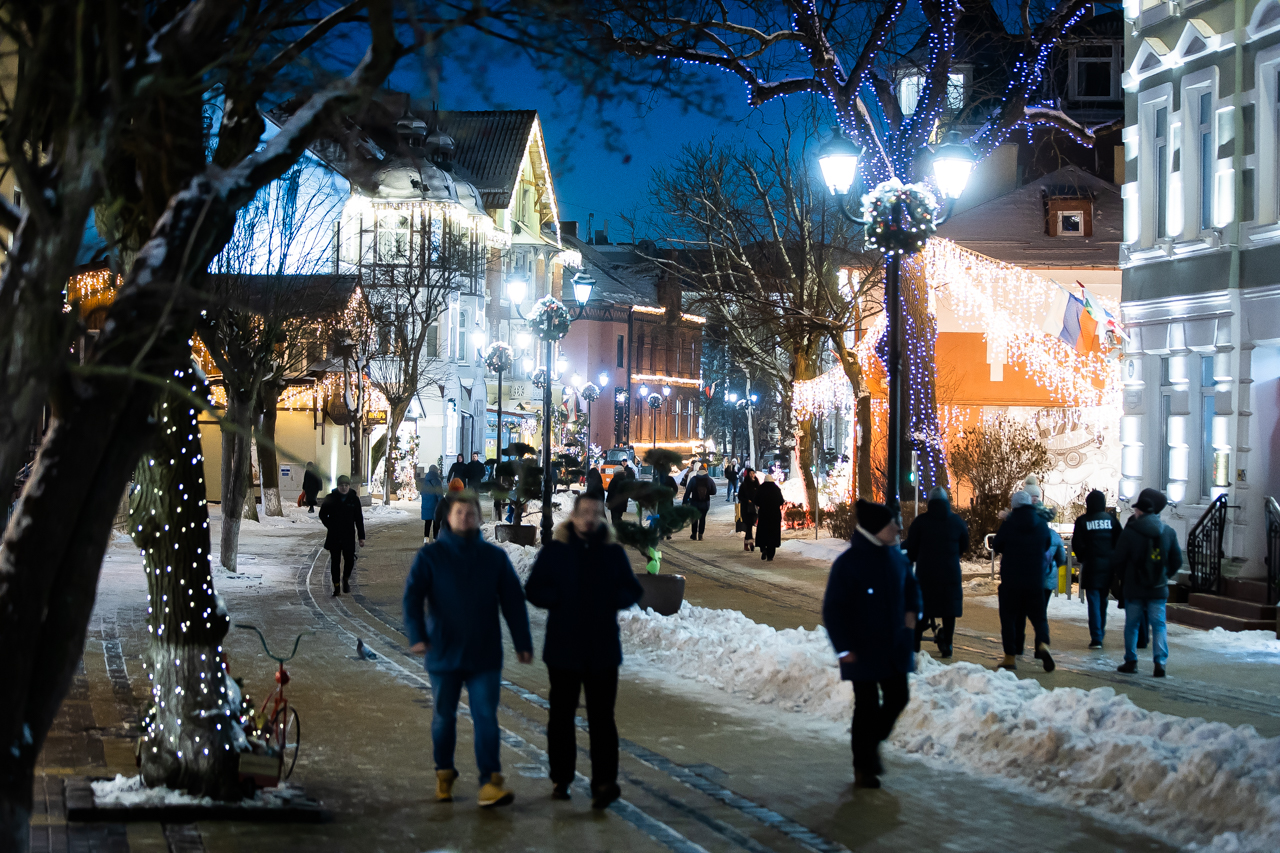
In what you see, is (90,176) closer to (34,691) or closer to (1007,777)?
(34,691)

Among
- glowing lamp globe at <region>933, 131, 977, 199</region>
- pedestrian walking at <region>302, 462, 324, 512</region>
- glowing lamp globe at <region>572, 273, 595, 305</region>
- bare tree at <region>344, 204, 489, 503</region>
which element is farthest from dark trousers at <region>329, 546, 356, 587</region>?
bare tree at <region>344, 204, 489, 503</region>

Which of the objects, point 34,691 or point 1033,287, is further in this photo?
point 1033,287

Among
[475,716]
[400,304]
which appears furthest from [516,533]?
[400,304]

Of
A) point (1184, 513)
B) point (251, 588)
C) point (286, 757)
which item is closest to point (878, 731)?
point (286, 757)

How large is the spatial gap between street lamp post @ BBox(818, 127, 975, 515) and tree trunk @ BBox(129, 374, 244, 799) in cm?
593

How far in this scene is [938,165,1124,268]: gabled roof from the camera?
35.6 m

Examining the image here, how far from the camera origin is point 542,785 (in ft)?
27.2

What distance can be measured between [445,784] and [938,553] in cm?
669

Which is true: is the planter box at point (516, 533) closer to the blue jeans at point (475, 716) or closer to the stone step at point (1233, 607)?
the stone step at point (1233, 607)

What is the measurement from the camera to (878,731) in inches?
326

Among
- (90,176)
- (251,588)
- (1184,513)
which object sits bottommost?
(251,588)

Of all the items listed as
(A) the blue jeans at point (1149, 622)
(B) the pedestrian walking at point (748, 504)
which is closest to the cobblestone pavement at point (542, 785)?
(A) the blue jeans at point (1149, 622)

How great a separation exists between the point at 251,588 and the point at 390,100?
15.3 meters

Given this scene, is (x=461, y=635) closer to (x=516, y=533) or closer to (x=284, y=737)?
(x=284, y=737)
